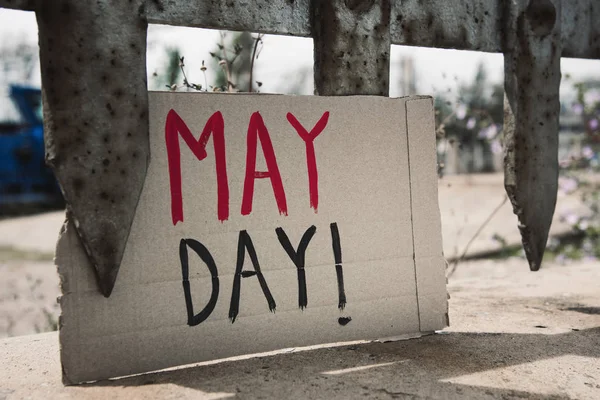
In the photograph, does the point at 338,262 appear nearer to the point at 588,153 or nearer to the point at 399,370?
the point at 399,370

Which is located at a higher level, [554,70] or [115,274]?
[554,70]

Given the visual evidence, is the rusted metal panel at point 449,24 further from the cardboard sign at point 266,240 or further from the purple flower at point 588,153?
the purple flower at point 588,153

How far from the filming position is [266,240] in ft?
7.24

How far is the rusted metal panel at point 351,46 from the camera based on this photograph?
2354 millimetres

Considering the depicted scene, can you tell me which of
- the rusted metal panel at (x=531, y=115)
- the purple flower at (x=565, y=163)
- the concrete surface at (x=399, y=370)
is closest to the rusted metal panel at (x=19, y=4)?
the concrete surface at (x=399, y=370)

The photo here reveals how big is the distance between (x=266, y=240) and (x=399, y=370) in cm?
63

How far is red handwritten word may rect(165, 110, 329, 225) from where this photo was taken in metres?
2.09

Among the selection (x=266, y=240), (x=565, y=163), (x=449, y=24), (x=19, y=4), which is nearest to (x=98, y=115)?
(x=19, y=4)

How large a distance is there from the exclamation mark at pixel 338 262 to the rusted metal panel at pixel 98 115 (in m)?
0.72

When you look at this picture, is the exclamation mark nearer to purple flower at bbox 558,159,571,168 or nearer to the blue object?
purple flower at bbox 558,159,571,168

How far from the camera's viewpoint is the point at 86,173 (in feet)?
6.31

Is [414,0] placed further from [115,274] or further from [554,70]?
[115,274]

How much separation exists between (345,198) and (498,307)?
1257 mm

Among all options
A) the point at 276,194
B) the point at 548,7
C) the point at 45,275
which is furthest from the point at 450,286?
the point at 45,275
